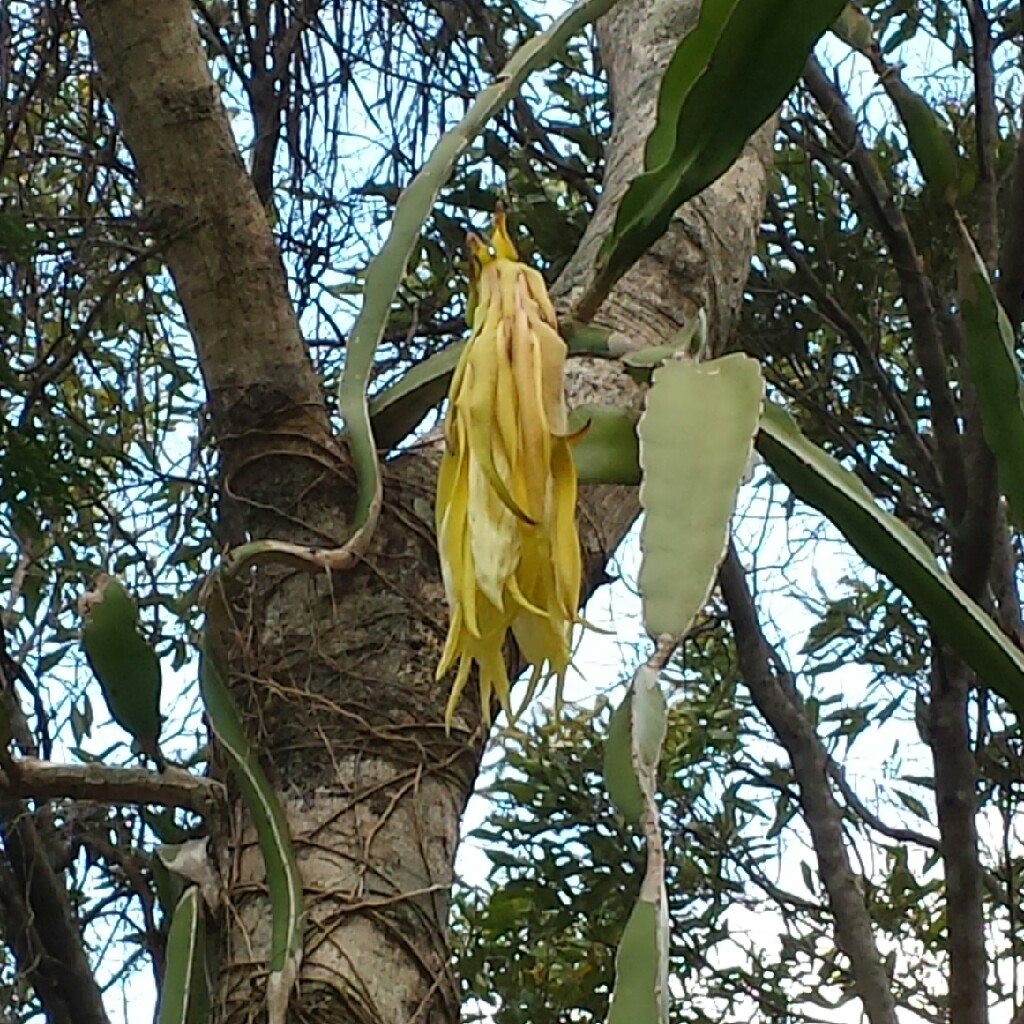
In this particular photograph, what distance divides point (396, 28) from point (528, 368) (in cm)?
157

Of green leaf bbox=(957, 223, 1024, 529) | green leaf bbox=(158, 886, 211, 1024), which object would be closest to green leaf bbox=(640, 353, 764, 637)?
green leaf bbox=(957, 223, 1024, 529)

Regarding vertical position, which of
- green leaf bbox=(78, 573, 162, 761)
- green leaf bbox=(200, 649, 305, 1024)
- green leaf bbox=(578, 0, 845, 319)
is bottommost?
green leaf bbox=(200, 649, 305, 1024)

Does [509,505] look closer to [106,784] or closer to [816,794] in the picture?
[106,784]

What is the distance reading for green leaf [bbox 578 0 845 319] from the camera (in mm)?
667

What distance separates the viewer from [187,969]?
792mm

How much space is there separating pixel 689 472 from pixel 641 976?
0.63ft

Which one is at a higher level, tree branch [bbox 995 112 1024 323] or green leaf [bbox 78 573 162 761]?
Result: tree branch [bbox 995 112 1024 323]

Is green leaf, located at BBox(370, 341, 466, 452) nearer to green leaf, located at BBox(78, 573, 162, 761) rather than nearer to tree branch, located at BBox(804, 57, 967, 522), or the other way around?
green leaf, located at BBox(78, 573, 162, 761)

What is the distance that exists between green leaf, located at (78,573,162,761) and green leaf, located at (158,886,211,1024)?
0.11m

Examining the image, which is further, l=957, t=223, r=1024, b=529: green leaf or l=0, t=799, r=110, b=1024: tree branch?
l=0, t=799, r=110, b=1024: tree branch

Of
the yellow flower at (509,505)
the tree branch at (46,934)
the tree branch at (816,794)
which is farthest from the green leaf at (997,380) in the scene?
the tree branch at (46,934)

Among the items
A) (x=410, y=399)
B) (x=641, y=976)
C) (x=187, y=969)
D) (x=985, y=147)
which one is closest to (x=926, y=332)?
(x=985, y=147)

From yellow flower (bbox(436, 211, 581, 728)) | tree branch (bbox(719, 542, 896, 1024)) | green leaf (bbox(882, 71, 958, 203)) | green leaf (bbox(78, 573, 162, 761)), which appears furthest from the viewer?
tree branch (bbox(719, 542, 896, 1024))

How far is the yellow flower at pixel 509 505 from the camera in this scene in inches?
24.5
